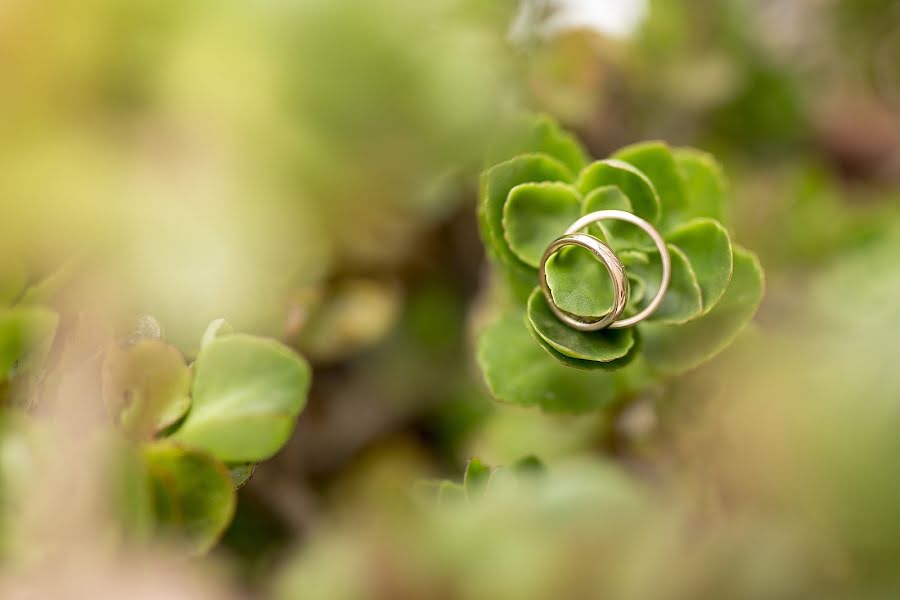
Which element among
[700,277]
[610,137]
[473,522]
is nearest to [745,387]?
[700,277]

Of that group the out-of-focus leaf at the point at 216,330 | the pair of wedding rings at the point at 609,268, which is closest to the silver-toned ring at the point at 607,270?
the pair of wedding rings at the point at 609,268

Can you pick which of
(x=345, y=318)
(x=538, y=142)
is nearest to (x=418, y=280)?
(x=345, y=318)

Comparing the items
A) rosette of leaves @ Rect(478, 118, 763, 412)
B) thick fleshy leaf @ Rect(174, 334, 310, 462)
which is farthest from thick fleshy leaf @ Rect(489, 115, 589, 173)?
thick fleshy leaf @ Rect(174, 334, 310, 462)

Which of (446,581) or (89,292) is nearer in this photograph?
(446,581)

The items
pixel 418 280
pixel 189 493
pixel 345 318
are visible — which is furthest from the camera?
pixel 418 280

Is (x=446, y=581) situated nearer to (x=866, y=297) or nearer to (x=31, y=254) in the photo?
(x=31, y=254)

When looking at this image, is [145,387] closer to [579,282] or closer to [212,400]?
[212,400]

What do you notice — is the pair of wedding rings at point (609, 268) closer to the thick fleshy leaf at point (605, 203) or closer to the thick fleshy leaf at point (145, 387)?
the thick fleshy leaf at point (605, 203)
